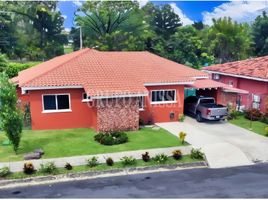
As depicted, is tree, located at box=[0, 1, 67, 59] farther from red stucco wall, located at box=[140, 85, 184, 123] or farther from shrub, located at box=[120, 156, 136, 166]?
shrub, located at box=[120, 156, 136, 166]

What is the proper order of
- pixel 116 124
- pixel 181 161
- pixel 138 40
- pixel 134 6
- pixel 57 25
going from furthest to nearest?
1. pixel 57 25
2. pixel 134 6
3. pixel 138 40
4. pixel 116 124
5. pixel 181 161

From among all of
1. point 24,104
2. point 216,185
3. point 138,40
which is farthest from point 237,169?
point 138,40

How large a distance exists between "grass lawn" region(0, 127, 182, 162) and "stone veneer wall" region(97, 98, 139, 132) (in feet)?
2.29

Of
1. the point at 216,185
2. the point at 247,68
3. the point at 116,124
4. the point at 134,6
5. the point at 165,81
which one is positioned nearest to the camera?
the point at 216,185

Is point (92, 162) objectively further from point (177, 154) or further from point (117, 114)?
point (117, 114)

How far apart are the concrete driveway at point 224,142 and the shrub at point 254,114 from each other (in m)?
2.52

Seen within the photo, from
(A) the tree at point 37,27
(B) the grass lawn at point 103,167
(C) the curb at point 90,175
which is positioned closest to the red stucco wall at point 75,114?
(B) the grass lawn at point 103,167

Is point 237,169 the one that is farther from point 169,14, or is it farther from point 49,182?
point 169,14

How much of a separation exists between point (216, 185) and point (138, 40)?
139 ft

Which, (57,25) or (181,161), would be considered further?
(57,25)

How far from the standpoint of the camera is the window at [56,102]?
21980mm

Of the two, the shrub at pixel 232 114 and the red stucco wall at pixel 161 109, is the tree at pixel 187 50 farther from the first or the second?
the red stucco wall at pixel 161 109

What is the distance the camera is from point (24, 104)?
23.0m

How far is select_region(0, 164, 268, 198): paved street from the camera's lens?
13078 mm
